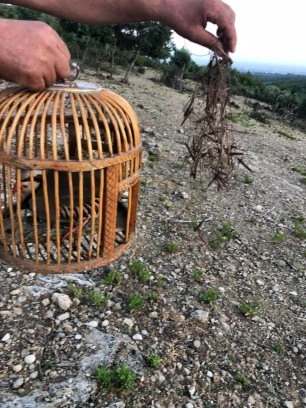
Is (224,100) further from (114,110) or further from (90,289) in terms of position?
(90,289)

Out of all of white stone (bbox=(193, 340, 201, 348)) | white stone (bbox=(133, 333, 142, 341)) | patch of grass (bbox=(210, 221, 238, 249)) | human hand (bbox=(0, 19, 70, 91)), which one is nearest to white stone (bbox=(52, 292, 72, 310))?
white stone (bbox=(133, 333, 142, 341))

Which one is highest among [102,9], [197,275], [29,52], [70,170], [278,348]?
[102,9]

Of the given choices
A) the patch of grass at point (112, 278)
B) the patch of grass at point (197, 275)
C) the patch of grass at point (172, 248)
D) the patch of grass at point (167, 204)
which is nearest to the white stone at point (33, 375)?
the patch of grass at point (112, 278)

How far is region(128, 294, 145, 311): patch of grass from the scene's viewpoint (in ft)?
10.4

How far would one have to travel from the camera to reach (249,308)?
3.44 m

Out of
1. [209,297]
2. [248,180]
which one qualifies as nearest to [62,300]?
[209,297]

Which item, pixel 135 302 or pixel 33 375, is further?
pixel 135 302

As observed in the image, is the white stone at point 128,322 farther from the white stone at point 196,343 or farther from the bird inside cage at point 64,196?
the bird inside cage at point 64,196

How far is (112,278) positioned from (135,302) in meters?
0.32

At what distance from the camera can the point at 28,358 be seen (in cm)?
265

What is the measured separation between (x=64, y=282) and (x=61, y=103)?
1.71 meters

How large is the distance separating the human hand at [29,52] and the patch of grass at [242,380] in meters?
2.24

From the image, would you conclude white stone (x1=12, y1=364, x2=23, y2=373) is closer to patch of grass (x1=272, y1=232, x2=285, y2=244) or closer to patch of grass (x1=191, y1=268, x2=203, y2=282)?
patch of grass (x1=191, y1=268, x2=203, y2=282)

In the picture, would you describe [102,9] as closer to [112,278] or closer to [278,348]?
[112,278]
